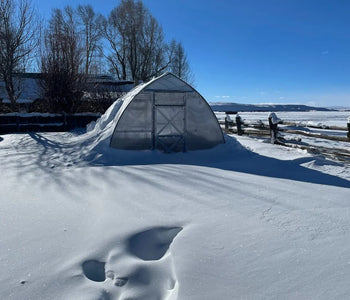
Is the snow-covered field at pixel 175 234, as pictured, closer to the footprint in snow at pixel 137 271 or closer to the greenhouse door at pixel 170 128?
the footprint in snow at pixel 137 271

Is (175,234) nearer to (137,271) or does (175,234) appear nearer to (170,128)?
(137,271)

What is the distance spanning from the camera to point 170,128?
923cm

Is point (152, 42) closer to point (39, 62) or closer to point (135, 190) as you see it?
point (39, 62)

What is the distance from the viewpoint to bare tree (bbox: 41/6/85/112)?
60.2 ft

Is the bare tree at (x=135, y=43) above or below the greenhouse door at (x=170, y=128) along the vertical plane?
above

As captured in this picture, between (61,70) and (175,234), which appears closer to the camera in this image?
(175,234)

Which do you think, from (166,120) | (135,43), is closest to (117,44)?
(135,43)

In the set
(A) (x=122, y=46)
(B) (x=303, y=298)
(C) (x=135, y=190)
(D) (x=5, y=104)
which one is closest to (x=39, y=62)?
(D) (x=5, y=104)

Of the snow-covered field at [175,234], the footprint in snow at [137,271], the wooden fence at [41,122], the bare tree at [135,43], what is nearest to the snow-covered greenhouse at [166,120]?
the snow-covered field at [175,234]

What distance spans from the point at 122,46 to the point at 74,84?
572 inches

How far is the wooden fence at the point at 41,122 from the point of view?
16844mm

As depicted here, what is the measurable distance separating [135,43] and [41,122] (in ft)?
56.2

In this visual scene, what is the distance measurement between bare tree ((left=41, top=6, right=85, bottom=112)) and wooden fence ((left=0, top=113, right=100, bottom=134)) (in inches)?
53.1

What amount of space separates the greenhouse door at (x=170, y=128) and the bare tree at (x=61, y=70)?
12.3 meters
